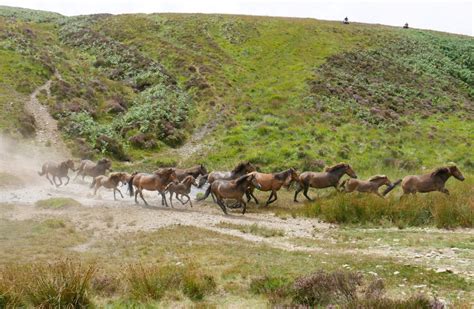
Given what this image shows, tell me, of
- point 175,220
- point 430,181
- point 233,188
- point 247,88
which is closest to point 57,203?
point 175,220

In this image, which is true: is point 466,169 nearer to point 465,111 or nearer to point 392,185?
point 392,185

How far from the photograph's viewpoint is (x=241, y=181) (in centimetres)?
2241

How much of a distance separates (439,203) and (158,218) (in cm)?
1179

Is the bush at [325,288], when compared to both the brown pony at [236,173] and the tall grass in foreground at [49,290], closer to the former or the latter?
the tall grass in foreground at [49,290]

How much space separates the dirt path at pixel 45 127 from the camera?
3616 centimetres

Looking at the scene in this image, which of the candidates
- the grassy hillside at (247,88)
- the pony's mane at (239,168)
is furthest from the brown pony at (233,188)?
the grassy hillside at (247,88)

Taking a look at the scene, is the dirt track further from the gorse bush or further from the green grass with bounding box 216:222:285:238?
the gorse bush

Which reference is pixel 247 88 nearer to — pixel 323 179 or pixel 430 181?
pixel 323 179

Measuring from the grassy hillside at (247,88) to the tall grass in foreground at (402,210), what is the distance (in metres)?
13.2

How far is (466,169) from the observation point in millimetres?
35500

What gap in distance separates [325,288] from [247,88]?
47.4 meters

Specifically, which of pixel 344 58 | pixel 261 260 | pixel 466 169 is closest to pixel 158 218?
pixel 261 260

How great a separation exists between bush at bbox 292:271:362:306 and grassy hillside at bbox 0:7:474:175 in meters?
24.4

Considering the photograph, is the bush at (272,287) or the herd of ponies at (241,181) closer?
the bush at (272,287)
